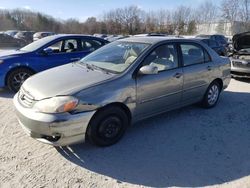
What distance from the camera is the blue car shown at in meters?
6.36

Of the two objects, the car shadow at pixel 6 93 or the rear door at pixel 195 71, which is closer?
the rear door at pixel 195 71

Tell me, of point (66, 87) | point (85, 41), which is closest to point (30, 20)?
point (85, 41)

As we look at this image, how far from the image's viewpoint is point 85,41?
7469mm

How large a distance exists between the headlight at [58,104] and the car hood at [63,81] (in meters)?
0.08

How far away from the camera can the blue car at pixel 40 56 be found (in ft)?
20.9

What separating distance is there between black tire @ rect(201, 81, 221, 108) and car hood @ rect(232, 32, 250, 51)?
3.39m

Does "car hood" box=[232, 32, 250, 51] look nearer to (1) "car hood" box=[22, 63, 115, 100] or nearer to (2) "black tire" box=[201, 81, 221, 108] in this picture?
(2) "black tire" box=[201, 81, 221, 108]

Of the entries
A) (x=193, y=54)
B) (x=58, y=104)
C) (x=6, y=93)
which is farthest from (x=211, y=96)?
(x=6, y=93)

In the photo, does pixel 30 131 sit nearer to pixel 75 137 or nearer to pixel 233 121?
pixel 75 137

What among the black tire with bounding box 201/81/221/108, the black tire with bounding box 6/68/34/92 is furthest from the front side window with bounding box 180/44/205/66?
the black tire with bounding box 6/68/34/92

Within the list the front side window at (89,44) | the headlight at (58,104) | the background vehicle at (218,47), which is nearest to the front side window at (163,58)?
the headlight at (58,104)

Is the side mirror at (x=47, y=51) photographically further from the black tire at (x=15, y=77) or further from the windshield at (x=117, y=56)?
the windshield at (x=117, y=56)

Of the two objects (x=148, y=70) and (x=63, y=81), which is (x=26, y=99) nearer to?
(x=63, y=81)

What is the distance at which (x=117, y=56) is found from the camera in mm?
4344
